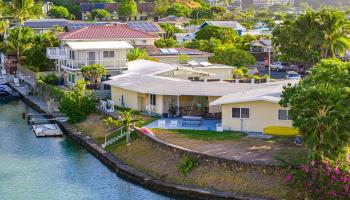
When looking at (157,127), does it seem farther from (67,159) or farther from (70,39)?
(70,39)

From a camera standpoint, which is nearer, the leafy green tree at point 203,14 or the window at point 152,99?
the window at point 152,99

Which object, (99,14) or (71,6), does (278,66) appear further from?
(71,6)

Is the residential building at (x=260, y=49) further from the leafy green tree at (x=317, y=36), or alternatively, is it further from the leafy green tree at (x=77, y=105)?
the leafy green tree at (x=77, y=105)

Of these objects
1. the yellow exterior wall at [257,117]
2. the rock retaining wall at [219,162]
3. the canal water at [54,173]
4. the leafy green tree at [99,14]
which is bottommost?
the canal water at [54,173]

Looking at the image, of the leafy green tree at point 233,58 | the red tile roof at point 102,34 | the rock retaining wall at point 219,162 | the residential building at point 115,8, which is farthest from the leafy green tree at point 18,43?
the residential building at point 115,8

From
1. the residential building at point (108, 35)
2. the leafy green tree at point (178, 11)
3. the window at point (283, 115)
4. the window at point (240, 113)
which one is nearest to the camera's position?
the window at point (283, 115)

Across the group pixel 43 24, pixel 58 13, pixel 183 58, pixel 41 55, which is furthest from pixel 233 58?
pixel 58 13

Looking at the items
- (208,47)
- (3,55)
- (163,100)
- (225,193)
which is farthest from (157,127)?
(3,55)
